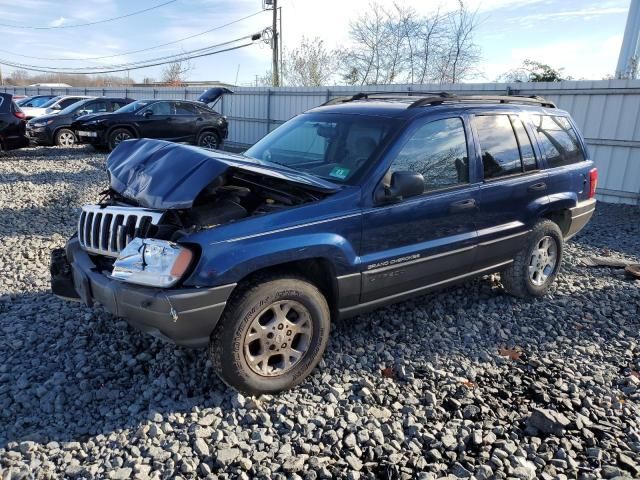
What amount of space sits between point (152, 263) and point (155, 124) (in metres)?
12.2

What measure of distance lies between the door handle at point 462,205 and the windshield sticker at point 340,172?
903mm

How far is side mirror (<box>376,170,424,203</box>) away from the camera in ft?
10.3

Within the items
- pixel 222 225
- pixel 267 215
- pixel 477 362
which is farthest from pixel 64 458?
pixel 477 362

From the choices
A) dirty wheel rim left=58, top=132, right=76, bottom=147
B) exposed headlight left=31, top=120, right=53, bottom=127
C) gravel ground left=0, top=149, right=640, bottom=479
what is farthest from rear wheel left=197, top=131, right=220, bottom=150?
gravel ground left=0, top=149, right=640, bottom=479

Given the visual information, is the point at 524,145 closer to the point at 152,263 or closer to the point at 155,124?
the point at 152,263

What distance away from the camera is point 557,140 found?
474 cm

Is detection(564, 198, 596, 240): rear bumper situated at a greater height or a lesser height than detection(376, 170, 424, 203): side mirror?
lesser

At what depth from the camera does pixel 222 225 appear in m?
2.81

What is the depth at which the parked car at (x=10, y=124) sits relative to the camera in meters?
11.6

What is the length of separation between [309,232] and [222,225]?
1.79 ft

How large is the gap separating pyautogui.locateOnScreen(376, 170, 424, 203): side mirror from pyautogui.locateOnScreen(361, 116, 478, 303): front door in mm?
85

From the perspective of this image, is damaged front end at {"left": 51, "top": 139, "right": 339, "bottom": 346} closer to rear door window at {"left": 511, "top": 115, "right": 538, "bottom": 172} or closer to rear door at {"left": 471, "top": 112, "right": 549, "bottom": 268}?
rear door at {"left": 471, "top": 112, "right": 549, "bottom": 268}

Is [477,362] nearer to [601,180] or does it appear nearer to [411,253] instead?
[411,253]

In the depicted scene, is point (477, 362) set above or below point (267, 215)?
below
